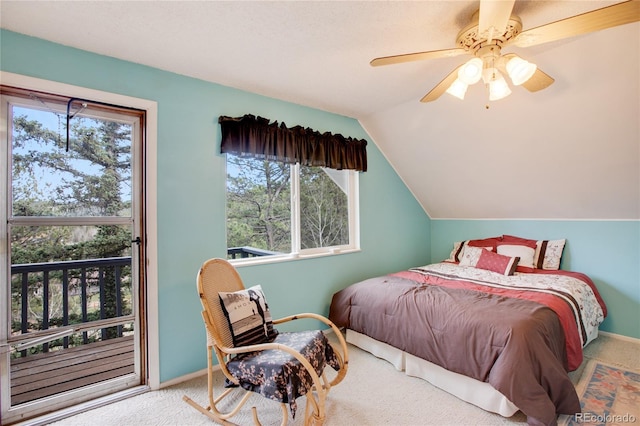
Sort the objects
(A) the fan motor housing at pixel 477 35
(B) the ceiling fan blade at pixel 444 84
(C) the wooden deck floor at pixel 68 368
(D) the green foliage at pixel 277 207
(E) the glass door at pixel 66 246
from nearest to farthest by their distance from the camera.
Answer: (A) the fan motor housing at pixel 477 35
(B) the ceiling fan blade at pixel 444 84
(E) the glass door at pixel 66 246
(C) the wooden deck floor at pixel 68 368
(D) the green foliage at pixel 277 207

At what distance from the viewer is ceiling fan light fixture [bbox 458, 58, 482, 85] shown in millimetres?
1658

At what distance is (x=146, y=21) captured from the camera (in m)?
1.77

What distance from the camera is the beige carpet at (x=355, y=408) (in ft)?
6.26

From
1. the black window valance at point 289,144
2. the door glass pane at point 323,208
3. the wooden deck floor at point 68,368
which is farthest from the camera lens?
the door glass pane at point 323,208

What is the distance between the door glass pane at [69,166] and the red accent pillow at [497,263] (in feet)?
11.7

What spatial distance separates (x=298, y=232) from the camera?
3.15m

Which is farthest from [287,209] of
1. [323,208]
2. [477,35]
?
[477,35]

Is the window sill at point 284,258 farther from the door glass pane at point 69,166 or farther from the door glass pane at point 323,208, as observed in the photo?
the door glass pane at point 69,166

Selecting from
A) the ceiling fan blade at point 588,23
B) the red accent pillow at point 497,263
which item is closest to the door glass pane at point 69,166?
the ceiling fan blade at point 588,23

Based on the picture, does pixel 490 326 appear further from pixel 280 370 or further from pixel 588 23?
pixel 588 23

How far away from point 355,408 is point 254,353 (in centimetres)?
77

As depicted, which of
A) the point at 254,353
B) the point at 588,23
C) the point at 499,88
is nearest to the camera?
the point at 588,23

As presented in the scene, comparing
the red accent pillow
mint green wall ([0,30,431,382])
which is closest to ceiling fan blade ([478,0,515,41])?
mint green wall ([0,30,431,382])

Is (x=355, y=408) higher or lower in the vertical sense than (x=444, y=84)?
lower
